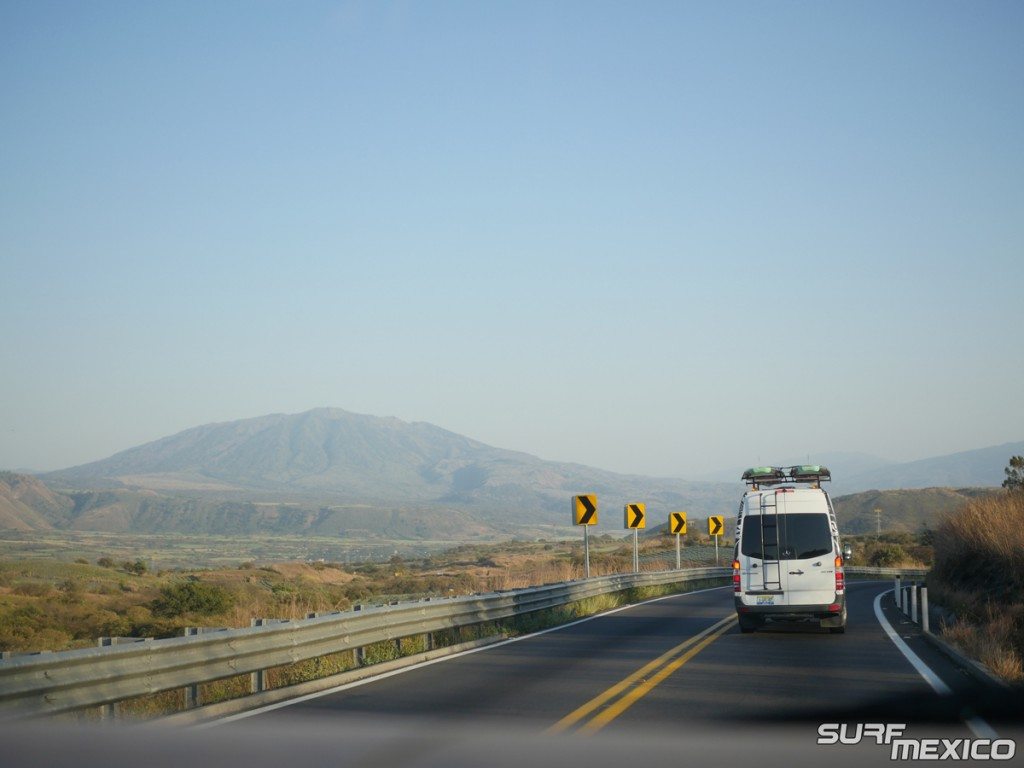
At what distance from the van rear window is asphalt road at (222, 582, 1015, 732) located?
147 centimetres

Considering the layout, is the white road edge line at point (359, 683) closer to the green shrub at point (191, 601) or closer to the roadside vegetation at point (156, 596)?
the roadside vegetation at point (156, 596)

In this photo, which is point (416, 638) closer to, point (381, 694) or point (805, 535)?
point (381, 694)

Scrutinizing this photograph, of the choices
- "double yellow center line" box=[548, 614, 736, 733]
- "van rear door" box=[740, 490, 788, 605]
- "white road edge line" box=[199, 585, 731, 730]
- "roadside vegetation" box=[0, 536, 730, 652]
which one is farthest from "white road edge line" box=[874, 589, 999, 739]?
"roadside vegetation" box=[0, 536, 730, 652]

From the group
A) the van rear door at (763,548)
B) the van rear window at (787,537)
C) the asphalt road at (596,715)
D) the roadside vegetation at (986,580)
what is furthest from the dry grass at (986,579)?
the van rear door at (763,548)

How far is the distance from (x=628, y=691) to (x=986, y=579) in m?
15.0

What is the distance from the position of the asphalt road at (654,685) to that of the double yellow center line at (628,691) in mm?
16

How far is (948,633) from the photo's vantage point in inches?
672

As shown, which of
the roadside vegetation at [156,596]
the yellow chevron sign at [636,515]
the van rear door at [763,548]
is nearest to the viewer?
the van rear door at [763,548]

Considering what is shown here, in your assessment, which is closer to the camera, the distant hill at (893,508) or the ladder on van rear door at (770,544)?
the ladder on van rear door at (770,544)

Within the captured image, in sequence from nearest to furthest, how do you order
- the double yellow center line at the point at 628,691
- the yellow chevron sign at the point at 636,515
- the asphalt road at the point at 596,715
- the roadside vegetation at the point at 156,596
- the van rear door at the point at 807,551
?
the asphalt road at the point at 596,715 → the double yellow center line at the point at 628,691 → the van rear door at the point at 807,551 → the roadside vegetation at the point at 156,596 → the yellow chevron sign at the point at 636,515

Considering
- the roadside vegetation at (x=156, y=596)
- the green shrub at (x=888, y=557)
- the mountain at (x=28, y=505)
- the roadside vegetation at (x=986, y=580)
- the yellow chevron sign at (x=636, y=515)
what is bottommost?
the green shrub at (x=888, y=557)

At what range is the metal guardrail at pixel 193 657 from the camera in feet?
27.8

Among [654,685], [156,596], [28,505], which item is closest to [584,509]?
[156,596]

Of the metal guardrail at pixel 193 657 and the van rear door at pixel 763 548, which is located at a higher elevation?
the van rear door at pixel 763 548
